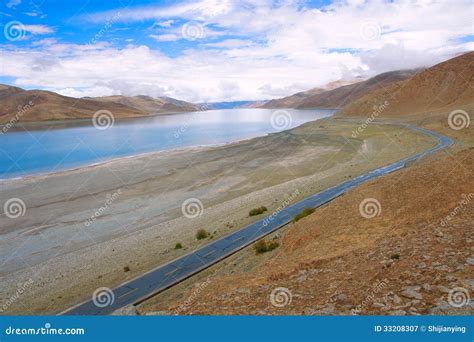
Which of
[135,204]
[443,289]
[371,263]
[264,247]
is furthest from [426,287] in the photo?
[135,204]

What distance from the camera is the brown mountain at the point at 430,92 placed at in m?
101

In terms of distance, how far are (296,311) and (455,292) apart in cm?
328

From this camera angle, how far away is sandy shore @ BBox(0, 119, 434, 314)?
17.4 meters

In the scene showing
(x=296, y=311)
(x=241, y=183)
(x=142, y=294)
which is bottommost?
(x=142, y=294)

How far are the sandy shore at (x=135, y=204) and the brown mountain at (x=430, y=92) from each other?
5373 centimetres

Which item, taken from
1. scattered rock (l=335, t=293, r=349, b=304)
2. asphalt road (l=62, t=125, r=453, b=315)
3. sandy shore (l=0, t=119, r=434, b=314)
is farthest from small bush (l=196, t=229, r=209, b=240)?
scattered rock (l=335, t=293, r=349, b=304)

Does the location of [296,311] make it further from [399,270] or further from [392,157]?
[392,157]

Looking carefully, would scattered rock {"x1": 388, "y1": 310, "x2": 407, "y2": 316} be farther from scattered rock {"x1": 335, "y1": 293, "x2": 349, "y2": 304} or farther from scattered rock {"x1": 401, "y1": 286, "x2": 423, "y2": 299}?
scattered rock {"x1": 335, "y1": 293, "x2": 349, "y2": 304}

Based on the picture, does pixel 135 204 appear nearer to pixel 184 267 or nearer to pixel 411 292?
pixel 184 267

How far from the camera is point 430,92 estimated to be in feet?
363

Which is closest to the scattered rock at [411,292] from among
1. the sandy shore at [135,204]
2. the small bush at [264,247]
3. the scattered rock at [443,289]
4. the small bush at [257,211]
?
the scattered rock at [443,289]

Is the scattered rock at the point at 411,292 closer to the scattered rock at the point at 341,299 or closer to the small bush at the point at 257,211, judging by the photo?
the scattered rock at the point at 341,299

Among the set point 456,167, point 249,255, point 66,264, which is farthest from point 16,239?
point 456,167

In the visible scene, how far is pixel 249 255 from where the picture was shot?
1623cm
